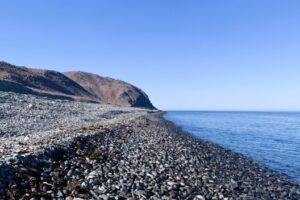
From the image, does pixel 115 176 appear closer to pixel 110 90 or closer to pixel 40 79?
pixel 40 79

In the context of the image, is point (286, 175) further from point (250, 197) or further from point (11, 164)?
point (11, 164)

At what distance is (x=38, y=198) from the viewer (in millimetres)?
10094

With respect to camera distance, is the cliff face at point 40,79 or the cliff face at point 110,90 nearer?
the cliff face at point 40,79

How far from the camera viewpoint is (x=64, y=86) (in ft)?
442

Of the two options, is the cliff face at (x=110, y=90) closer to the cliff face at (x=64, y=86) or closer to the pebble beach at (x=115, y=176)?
the cliff face at (x=64, y=86)

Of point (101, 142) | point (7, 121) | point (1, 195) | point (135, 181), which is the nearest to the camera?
point (1, 195)

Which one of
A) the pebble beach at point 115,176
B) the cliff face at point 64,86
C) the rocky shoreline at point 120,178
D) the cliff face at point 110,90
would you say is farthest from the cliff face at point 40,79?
the rocky shoreline at point 120,178

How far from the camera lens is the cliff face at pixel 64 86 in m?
88.9

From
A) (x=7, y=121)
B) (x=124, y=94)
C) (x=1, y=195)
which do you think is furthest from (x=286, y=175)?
(x=124, y=94)

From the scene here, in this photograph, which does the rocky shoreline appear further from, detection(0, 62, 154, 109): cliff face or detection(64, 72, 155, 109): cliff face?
detection(64, 72, 155, 109): cliff face

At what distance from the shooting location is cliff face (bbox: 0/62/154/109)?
8887cm

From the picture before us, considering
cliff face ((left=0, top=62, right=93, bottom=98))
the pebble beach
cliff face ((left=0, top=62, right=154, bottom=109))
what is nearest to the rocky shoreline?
the pebble beach

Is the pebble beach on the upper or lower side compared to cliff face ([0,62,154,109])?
lower

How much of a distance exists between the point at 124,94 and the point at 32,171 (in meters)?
172
